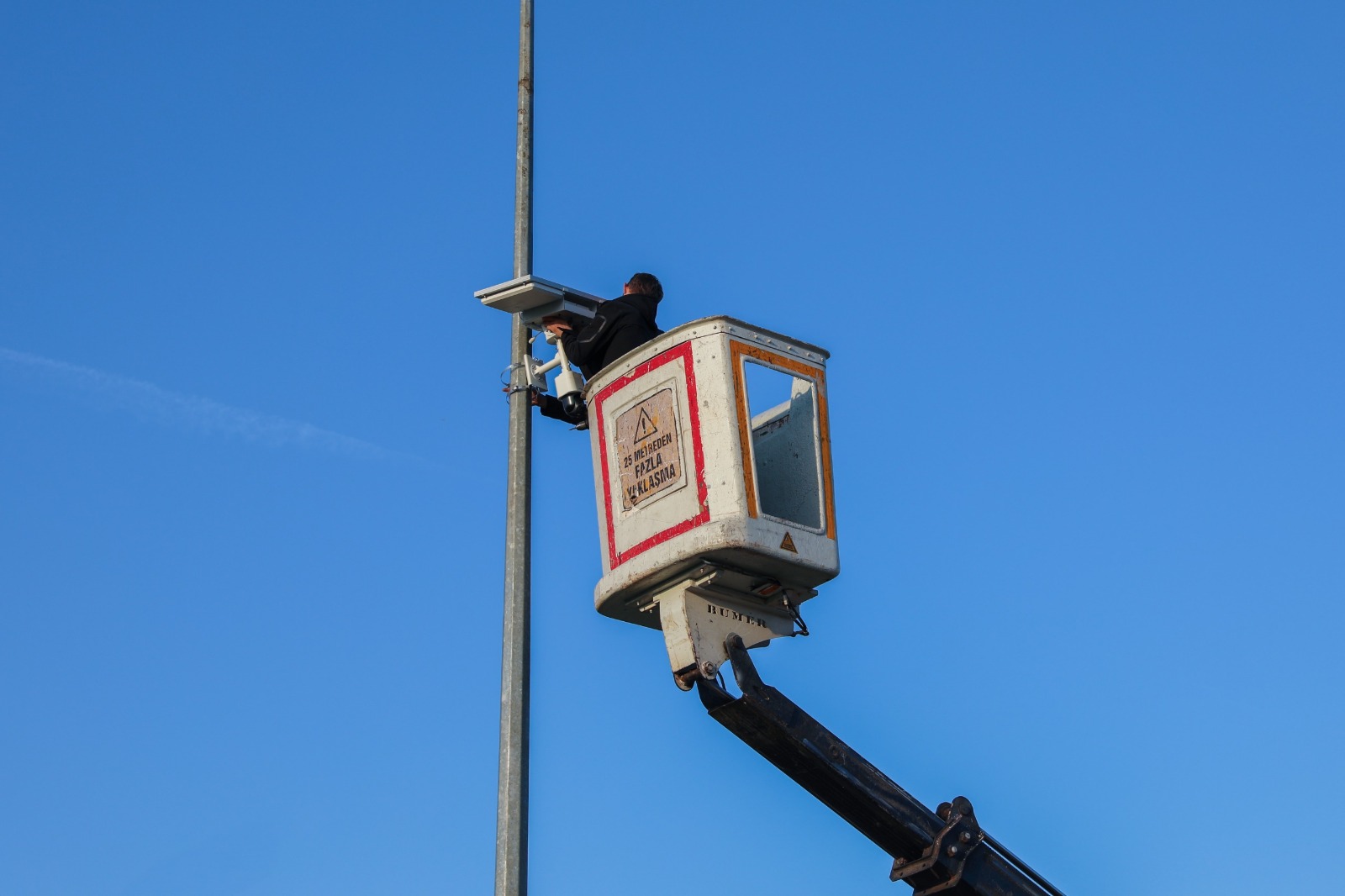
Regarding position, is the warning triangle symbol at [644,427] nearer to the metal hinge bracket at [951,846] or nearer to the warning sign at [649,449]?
the warning sign at [649,449]

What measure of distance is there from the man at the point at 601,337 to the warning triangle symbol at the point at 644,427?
564 mm

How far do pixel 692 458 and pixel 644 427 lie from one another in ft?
1.47

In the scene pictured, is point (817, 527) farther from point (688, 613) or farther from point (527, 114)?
point (527, 114)

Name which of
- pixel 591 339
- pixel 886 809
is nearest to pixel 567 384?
pixel 591 339

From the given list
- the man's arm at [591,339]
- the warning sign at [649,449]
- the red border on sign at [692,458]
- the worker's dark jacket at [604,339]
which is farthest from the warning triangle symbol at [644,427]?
the man's arm at [591,339]

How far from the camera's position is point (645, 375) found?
9.82 meters

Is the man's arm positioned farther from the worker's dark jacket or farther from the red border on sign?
the red border on sign

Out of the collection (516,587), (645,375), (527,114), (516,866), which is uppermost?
(527,114)

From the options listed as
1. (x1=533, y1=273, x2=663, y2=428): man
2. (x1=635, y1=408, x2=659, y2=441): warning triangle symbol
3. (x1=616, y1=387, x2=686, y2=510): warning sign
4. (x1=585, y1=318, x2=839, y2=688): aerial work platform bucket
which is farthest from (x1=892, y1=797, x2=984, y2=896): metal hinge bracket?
(x1=533, y1=273, x2=663, y2=428): man

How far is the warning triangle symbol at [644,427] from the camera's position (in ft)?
32.0

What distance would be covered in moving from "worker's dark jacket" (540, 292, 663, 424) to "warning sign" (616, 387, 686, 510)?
0.48m

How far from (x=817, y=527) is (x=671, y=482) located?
32.7 inches

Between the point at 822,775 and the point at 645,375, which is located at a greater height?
the point at 645,375

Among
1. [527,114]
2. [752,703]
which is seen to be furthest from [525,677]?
[527,114]
